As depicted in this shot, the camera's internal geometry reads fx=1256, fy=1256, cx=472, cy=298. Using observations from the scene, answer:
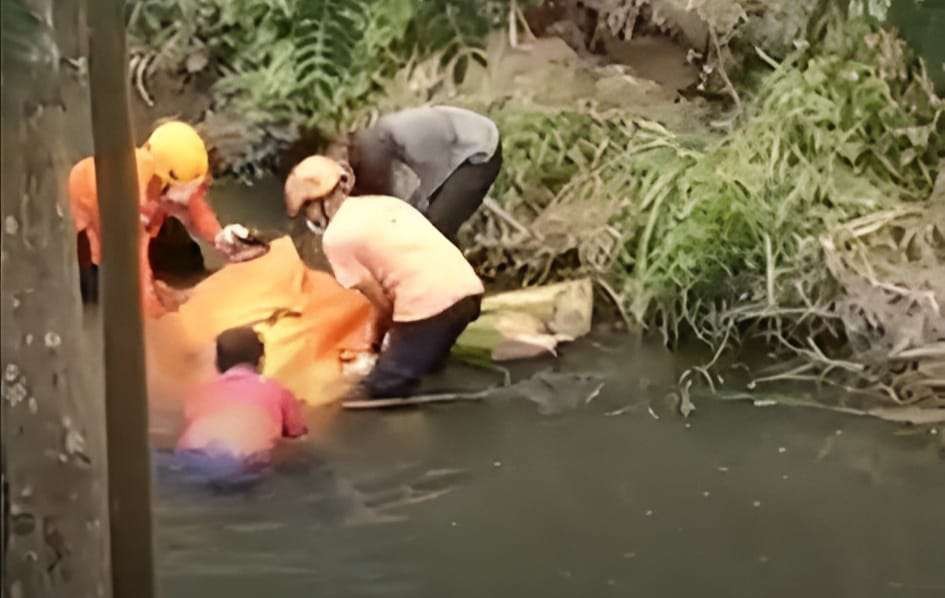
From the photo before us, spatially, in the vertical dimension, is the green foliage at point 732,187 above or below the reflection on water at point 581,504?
above

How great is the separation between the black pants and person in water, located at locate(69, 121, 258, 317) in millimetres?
113

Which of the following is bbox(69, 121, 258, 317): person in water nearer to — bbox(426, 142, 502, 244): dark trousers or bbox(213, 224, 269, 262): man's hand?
bbox(213, 224, 269, 262): man's hand

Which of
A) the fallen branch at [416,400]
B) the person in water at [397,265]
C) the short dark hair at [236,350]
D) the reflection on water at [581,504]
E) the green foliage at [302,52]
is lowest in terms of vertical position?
the reflection on water at [581,504]

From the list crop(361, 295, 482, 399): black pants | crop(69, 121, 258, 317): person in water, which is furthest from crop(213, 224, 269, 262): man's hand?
crop(361, 295, 482, 399): black pants

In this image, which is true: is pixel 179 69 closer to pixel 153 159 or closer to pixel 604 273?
pixel 153 159

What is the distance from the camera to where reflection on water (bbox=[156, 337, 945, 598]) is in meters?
0.83

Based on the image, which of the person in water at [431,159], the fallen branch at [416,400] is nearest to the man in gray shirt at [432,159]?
the person in water at [431,159]

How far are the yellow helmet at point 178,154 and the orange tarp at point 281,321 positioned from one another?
2.7 inches

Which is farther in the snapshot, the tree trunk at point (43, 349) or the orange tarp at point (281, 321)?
the orange tarp at point (281, 321)

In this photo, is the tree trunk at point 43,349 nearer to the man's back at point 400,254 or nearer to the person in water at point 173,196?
the person in water at point 173,196

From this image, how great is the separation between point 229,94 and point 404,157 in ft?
0.40

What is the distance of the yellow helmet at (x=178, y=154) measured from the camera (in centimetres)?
83

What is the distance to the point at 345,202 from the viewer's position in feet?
2.79

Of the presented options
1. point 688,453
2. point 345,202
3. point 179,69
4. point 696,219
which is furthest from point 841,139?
point 179,69
